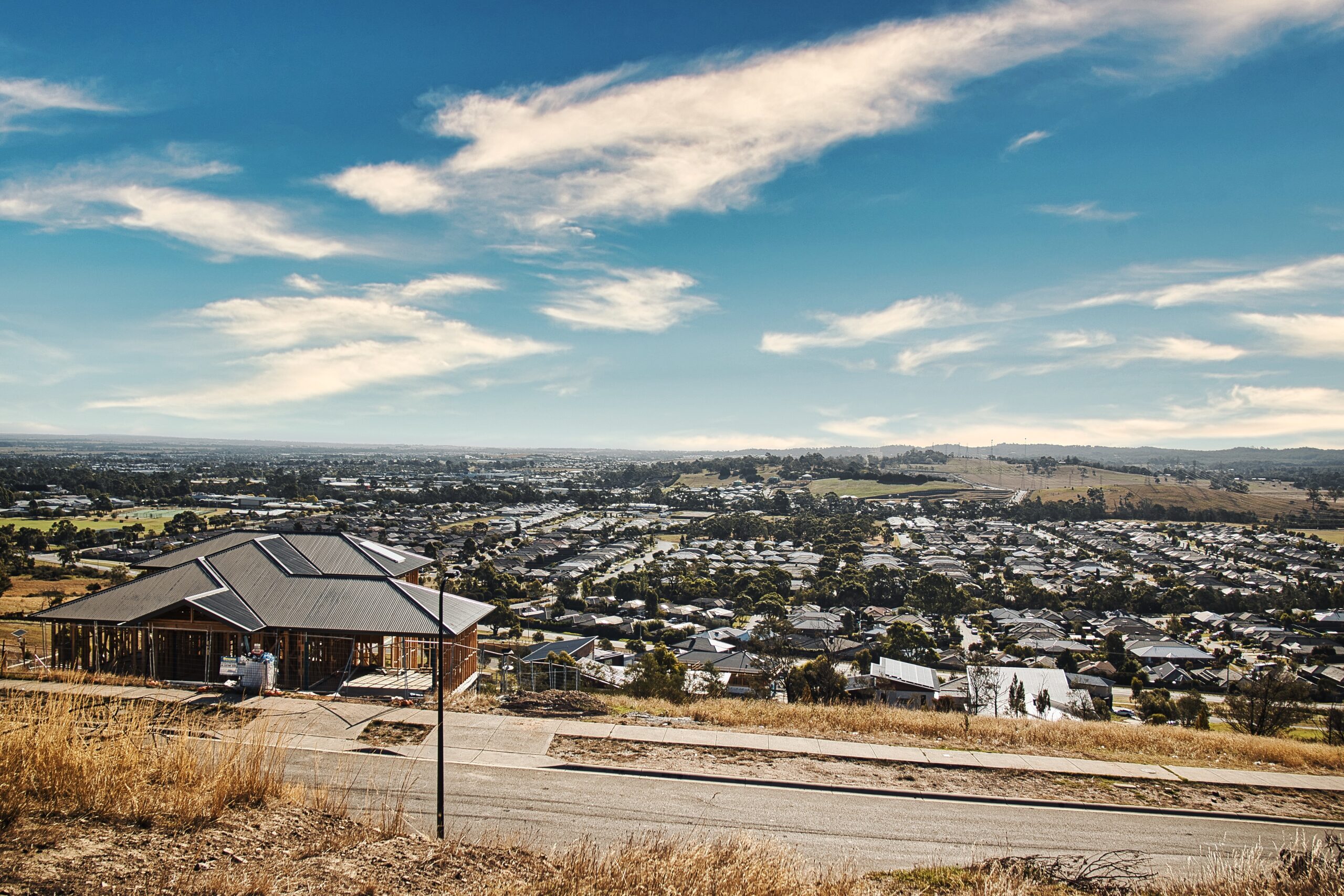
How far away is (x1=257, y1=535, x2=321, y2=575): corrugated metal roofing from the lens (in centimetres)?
2002

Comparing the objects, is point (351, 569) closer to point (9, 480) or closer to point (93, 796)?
point (93, 796)

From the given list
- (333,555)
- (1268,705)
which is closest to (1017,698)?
(1268,705)

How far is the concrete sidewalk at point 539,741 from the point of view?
39.2ft

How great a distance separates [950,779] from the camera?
11836 mm

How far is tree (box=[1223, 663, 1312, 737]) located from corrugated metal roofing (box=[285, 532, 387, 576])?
29.7 m

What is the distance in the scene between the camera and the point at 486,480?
199 meters

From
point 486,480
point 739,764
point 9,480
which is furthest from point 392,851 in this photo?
point 486,480

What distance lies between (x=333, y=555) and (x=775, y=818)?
17053 mm

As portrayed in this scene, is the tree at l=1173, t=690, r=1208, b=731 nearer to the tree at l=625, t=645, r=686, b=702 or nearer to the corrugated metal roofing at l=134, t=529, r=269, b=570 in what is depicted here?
the tree at l=625, t=645, r=686, b=702

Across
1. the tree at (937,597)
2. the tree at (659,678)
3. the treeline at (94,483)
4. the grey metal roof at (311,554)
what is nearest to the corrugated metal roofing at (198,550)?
the grey metal roof at (311,554)

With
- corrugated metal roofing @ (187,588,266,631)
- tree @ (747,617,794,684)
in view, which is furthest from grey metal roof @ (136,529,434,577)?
tree @ (747,617,794,684)

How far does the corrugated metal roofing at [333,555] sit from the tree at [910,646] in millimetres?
Result: 35612

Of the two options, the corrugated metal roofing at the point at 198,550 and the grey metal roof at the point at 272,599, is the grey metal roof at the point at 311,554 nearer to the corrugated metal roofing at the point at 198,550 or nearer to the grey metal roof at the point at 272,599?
the corrugated metal roofing at the point at 198,550

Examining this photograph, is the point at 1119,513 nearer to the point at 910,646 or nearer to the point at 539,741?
the point at 910,646
